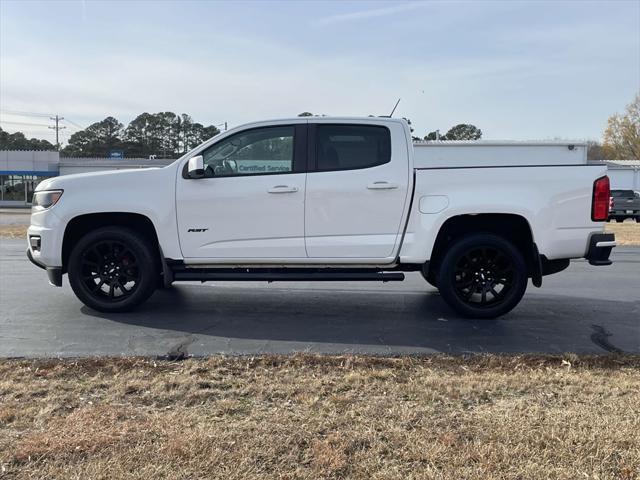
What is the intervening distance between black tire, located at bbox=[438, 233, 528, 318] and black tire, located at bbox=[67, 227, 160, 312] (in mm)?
3116

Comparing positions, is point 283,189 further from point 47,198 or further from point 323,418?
point 323,418

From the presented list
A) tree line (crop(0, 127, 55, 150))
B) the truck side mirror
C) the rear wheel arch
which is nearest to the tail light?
the rear wheel arch

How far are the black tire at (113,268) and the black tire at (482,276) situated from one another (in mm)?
3116

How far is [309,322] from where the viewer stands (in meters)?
6.05

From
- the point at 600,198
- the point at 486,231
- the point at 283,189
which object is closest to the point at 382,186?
the point at 283,189

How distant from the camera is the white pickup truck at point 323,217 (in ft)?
19.1

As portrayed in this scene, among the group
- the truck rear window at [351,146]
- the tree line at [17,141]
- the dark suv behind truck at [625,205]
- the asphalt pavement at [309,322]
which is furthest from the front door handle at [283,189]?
the tree line at [17,141]

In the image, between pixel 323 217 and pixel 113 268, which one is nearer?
pixel 323 217

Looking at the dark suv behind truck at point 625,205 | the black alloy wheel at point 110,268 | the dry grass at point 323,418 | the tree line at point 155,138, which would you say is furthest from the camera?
the tree line at point 155,138

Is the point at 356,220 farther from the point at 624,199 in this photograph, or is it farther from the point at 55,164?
the point at 55,164

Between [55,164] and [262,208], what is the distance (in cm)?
4568

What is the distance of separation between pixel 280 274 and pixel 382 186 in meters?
1.43

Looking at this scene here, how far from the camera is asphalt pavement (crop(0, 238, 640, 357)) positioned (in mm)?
5125

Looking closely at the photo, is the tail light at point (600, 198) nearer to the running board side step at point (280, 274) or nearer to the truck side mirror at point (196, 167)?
the running board side step at point (280, 274)
